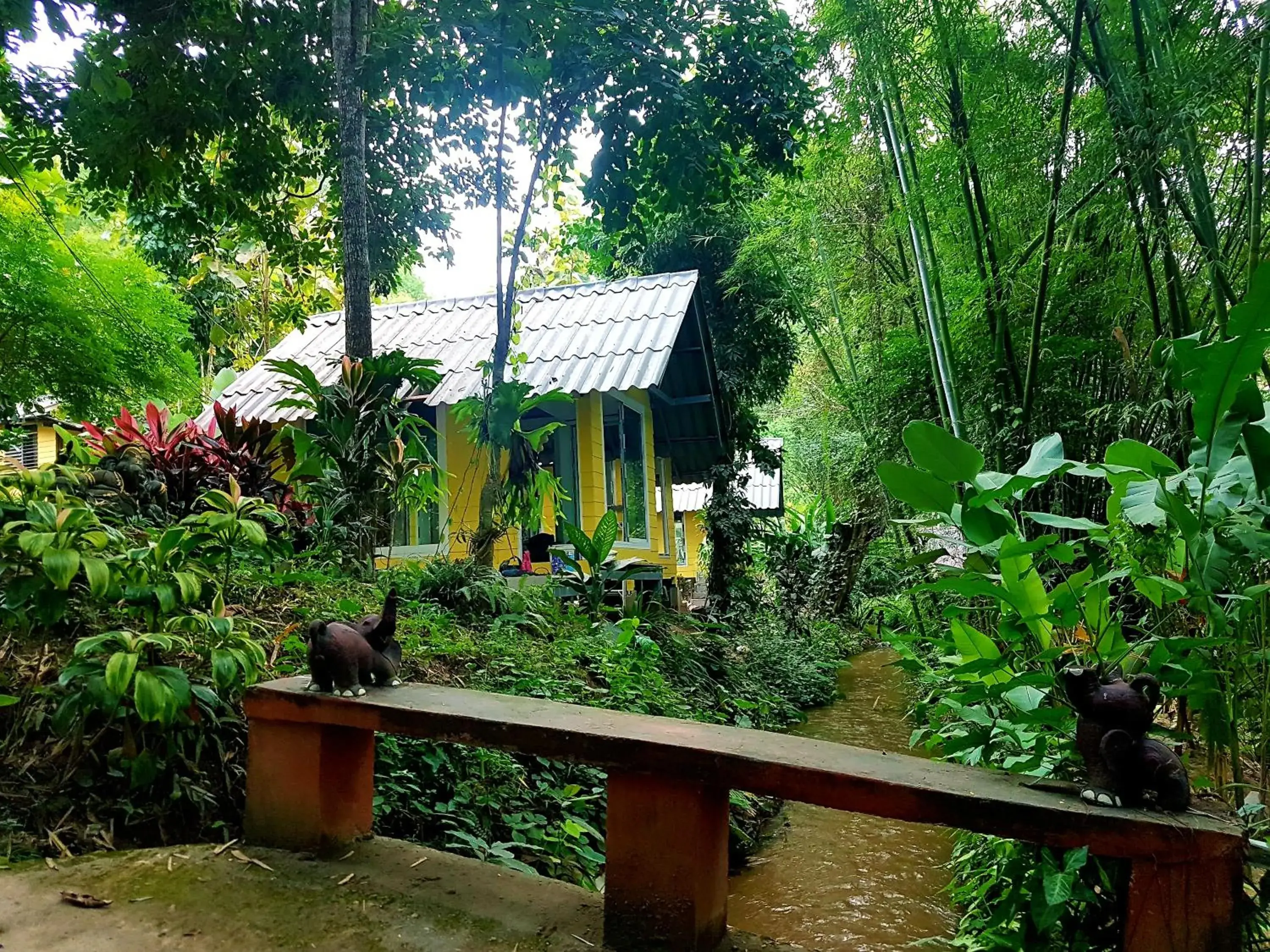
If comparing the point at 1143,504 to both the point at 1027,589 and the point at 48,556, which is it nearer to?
the point at 1027,589

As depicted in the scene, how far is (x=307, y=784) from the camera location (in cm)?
194

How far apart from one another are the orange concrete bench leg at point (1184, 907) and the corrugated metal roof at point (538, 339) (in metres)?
5.45

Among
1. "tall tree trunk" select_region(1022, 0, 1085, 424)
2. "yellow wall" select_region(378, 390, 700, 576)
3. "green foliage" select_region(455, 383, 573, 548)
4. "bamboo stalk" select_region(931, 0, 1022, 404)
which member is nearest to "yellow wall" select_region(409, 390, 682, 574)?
"yellow wall" select_region(378, 390, 700, 576)

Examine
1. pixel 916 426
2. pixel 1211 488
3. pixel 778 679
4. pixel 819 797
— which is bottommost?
pixel 778 679

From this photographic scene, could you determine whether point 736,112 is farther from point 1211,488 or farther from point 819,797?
point 819,797

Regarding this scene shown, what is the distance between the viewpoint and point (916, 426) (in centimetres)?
162

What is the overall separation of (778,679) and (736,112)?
4611mm

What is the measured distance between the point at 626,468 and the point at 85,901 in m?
7.93

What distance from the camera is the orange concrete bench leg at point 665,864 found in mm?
1476

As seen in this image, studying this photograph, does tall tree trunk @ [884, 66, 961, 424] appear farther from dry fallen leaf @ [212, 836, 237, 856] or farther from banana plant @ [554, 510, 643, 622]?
dry fallen leaf @ [212, 836, 237, 856]

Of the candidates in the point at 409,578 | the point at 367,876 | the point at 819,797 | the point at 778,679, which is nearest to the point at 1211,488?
the point at 819,797

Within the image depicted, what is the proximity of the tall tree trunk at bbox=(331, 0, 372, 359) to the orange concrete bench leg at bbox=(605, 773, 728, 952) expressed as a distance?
13.7 feet

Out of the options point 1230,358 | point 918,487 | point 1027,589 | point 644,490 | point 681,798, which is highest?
point 644,490

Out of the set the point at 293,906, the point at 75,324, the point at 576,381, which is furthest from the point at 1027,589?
the point at 75,324
